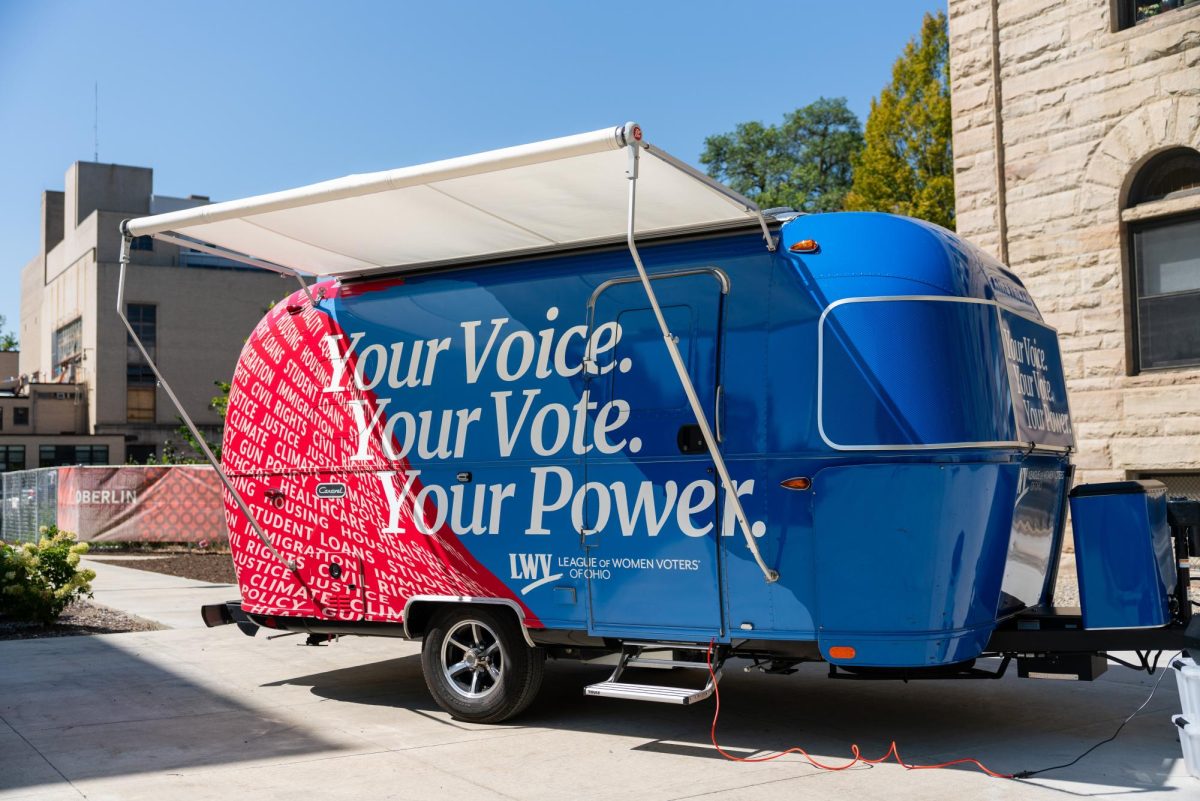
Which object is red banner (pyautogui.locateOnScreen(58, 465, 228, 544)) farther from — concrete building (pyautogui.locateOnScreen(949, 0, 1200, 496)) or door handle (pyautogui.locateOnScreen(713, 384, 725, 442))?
door handle (pyautogui.locateOnScreen(713, 384, 725, 442))

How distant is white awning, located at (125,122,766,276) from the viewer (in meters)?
6.42

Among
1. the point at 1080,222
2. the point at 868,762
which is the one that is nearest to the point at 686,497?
the point at 868,762

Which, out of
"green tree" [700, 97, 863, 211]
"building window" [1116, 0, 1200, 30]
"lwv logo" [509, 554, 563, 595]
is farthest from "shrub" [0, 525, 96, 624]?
"green tree" [700, 97, 863, 211]

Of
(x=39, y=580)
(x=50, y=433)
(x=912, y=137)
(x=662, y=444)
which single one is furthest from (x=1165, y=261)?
(x=50, y=433)

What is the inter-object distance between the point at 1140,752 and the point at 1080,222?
817cm

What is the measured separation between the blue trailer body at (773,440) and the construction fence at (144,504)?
17068 millimetres

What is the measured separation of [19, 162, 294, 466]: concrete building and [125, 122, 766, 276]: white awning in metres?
49.1

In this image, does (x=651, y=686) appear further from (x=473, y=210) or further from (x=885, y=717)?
(x=473, y=210)

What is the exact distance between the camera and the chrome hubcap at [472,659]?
789cm

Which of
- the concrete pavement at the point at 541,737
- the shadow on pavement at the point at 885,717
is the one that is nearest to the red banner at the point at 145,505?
the concrete pavement at the point at 541,737

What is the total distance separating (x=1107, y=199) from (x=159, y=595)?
12.9 m

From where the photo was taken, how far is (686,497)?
23.0 ft

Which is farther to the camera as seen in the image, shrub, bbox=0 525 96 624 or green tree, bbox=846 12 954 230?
green tree, bbox=846 12 954 230

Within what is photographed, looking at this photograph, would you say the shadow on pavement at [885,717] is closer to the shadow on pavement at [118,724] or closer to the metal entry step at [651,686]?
the metal entry step at [651,686]
